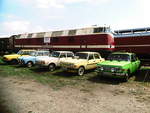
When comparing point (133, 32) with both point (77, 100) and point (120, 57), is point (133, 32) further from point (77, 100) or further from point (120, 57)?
point (77, 100)

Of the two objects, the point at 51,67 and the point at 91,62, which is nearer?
the point at 91,62

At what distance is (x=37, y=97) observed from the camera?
654 centimetres

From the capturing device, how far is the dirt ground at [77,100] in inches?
210

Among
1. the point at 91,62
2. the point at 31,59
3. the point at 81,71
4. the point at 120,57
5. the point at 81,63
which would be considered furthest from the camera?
the point at 31,59

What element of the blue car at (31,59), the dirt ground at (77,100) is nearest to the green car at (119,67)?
the dirt ground at (77,100)

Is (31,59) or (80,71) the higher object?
(31,59)

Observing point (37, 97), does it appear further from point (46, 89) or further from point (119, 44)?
point (119, 44)

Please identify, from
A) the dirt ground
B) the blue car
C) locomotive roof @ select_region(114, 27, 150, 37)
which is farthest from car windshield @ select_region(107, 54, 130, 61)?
the blue car

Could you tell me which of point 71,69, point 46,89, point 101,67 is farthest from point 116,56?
point 46,89

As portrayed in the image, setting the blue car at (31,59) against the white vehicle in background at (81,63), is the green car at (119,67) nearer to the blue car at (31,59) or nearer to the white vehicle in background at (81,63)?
the white vehicle in background at (81,63)

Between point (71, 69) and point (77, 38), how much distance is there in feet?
29.5

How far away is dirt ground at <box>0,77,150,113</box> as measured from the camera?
17.5 feet

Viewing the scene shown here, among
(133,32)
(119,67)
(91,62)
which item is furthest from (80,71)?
(133,32)

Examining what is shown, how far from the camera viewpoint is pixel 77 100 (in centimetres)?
629
